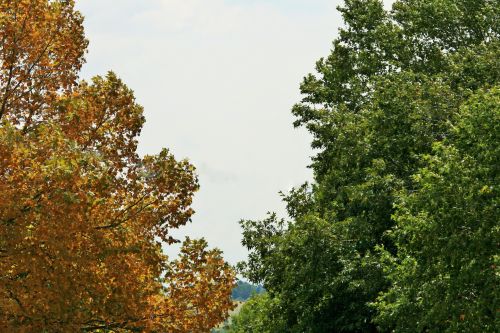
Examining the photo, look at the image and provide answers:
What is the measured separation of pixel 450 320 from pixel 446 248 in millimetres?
2479

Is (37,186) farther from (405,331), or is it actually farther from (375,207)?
(375,207)

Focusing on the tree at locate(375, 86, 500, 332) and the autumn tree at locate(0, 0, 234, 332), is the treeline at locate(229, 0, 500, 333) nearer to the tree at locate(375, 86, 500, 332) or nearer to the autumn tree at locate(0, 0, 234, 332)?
the tree at locate(375, 86, 500, 332)

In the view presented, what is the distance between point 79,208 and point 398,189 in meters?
19.6

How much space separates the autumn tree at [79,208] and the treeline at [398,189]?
8.31 meters

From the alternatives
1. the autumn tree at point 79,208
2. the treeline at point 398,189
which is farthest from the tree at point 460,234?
the autumn tree at point 79,208

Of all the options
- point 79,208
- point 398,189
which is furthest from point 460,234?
point 79,208

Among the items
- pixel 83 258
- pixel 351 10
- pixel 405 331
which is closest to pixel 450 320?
pixel 405 331

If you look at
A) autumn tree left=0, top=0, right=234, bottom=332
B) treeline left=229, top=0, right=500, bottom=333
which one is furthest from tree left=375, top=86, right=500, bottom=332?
autumn tree left=0, top=0, right=234, bottom=332

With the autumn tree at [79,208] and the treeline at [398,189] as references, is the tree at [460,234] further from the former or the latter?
the autumn tree at [79,208]

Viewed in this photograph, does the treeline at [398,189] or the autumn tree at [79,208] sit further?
the treeline at [398,189]

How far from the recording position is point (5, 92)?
57.5 ft

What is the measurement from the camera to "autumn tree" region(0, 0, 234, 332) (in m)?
14.7

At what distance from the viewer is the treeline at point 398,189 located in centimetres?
2408

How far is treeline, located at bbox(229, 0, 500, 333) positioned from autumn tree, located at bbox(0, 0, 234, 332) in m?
8.31
